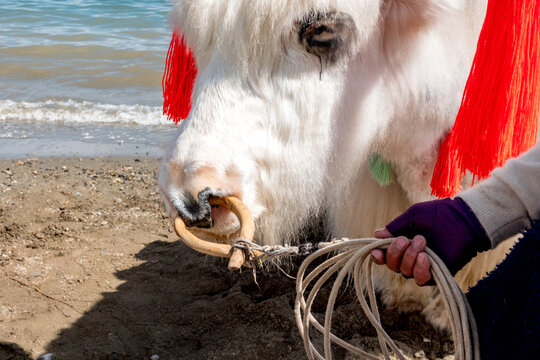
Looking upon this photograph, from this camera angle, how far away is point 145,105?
594cm

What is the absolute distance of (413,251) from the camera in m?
1.17

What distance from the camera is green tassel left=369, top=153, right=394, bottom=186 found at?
201 cm

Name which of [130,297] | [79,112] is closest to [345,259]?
[130,297]

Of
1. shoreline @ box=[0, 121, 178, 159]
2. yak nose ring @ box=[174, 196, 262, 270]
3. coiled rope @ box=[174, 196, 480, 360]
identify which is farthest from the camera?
shoreline @ box=[0, 121, 178, 159]

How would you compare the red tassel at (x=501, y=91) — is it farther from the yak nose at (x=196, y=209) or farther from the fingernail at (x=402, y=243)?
the yak nose at (x=196, y=209)

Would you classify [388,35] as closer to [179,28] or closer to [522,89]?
[522,89]

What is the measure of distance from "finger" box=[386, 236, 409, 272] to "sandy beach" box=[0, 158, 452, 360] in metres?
1.04

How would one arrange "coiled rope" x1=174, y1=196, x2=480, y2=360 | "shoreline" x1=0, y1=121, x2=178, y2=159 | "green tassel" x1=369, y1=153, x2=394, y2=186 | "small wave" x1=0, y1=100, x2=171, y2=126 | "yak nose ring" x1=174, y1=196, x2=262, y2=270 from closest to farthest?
"coiled rope" x1=174, y1=196, x2=480, y2=360, "yak nose ring" x1=174, y1=196, x2=262, y2=270, "green tassel" x1=369, y1=153, x2=394, y2=186, "shoreline" x1=0, y1=121, x2=178, y2=159, "small wave" x1=0, y1=100, x2=171, y2=126

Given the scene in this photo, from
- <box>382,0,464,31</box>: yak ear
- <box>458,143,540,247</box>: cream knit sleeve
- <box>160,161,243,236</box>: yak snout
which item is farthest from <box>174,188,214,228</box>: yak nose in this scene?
<box>382,0,464,31</box>: yak ear

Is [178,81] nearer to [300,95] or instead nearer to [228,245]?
[300,95]

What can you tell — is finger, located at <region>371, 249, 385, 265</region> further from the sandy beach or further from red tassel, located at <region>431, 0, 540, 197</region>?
the sandy beach

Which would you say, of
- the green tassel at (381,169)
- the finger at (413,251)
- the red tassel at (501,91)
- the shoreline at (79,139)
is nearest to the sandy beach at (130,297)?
the green tassel at (381,169)

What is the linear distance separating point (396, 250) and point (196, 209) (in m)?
0.50

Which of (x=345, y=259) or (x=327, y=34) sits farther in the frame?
(x=327, y=34)
